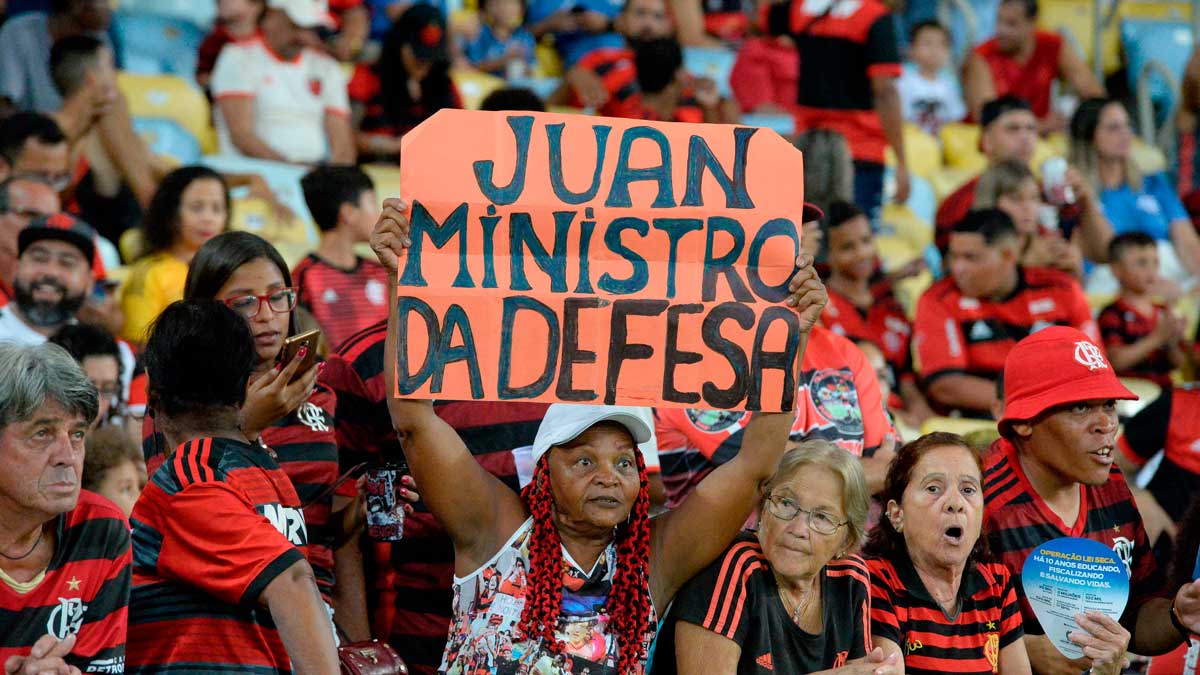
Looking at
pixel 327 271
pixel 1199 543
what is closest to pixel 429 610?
pixel 1199 543

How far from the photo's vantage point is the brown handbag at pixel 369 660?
3.46m

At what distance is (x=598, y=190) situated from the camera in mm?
3576

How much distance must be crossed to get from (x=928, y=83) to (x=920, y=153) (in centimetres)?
65

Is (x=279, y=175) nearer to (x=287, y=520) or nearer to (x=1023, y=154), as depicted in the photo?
(x=1023, y=154)

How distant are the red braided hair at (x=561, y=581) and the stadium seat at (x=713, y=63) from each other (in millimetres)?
7130

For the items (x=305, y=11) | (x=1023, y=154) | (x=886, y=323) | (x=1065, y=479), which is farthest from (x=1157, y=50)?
(x=1065, y=479)

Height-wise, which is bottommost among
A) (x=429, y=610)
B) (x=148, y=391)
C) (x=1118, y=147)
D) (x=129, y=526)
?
(x=429, y=610)

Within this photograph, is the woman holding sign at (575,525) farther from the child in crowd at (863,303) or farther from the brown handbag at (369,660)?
the child in crowd at (863,303)

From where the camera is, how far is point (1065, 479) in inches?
168

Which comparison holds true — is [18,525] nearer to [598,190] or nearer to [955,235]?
[598,190]

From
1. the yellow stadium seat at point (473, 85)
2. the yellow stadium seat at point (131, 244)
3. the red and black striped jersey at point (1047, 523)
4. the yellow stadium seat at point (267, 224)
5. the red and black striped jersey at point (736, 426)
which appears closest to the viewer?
the red and black striped jersey at point (1047, 523)

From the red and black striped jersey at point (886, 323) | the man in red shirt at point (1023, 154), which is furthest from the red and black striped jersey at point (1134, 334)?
the red and black striped jersey at point (886, 323)

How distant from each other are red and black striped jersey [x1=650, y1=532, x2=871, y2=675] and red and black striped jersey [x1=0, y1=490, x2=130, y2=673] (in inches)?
47.9

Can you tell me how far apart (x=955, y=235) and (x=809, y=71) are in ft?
6.24
